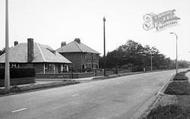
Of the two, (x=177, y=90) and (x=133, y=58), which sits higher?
(x=133, y=58)

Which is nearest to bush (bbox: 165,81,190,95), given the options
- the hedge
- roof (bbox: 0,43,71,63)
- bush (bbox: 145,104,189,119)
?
bush (bbox: 145,104,189,119)

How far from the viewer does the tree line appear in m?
88.4

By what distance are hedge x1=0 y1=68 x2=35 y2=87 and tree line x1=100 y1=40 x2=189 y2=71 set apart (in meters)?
54.5

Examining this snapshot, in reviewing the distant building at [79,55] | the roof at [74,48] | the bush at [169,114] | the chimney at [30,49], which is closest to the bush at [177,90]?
the bush at [169,114]

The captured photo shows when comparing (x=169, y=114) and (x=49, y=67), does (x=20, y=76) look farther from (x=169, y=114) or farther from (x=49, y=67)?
(x=169, y=114)

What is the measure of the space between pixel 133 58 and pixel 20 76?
66974mm

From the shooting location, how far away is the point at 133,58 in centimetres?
9069

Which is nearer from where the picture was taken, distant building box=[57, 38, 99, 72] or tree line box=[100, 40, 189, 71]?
distant building box=[57, 38, 99, 72]

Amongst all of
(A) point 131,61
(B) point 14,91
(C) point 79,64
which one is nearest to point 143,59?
(A) point 131,61

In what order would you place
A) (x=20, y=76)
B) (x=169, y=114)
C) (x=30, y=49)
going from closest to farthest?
(x=169, y=114)
(x=20, y=76)
(x=30, y=49)

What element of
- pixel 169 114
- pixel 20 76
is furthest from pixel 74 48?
pixel 169 114

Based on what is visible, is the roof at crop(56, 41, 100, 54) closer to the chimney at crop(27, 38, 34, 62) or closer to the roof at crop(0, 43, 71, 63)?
the roof at crop(0, 43, 71, 63)

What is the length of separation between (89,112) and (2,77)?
1676 cm

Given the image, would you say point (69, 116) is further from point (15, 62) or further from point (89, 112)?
point (15, 62)
